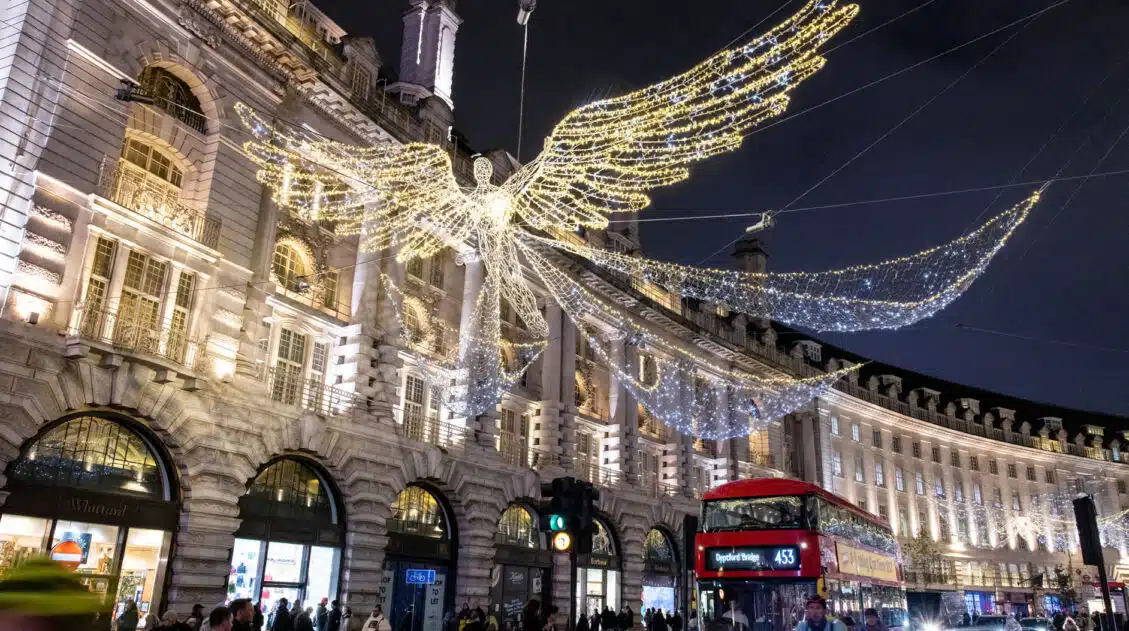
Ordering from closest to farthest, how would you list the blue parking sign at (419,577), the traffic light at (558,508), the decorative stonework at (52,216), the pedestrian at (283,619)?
1. the traffic light at (558,508)
2. the decorative stonework at (52,216)
3. the pedestrian at (283,619)
4. the blue parking sign at (419,577)

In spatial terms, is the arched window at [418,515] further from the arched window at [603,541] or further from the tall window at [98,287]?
the tall window at [98,287]

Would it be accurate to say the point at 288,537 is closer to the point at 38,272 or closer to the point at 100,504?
the point at 100,504

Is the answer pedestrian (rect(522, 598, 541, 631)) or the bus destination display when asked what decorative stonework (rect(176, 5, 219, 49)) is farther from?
pedestrian (rect(522, 598, 541, 631))

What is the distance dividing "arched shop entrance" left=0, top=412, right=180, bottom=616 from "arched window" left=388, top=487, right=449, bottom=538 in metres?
7.49

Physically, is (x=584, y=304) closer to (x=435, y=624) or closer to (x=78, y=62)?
(x=435, y=624)

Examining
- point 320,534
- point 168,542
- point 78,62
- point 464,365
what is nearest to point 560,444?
point 464,365

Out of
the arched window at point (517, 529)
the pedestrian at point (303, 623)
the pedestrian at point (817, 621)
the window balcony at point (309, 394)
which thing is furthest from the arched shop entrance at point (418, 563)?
the pedestrian at point (817, 621)

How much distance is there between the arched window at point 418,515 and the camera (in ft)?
81.1

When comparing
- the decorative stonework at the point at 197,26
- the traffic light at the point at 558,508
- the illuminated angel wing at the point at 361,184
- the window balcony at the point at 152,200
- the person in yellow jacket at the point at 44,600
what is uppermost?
the decorative stonework at the point at 197,26

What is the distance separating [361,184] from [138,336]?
8485mm

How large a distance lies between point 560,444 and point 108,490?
56.6 feet

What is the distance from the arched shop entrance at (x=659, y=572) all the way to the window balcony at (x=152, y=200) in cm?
2288

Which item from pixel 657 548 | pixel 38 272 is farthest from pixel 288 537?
pixel 657 548

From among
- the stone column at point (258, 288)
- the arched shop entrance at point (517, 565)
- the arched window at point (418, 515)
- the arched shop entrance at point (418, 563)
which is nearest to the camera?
the stone column at point (258, 288)
